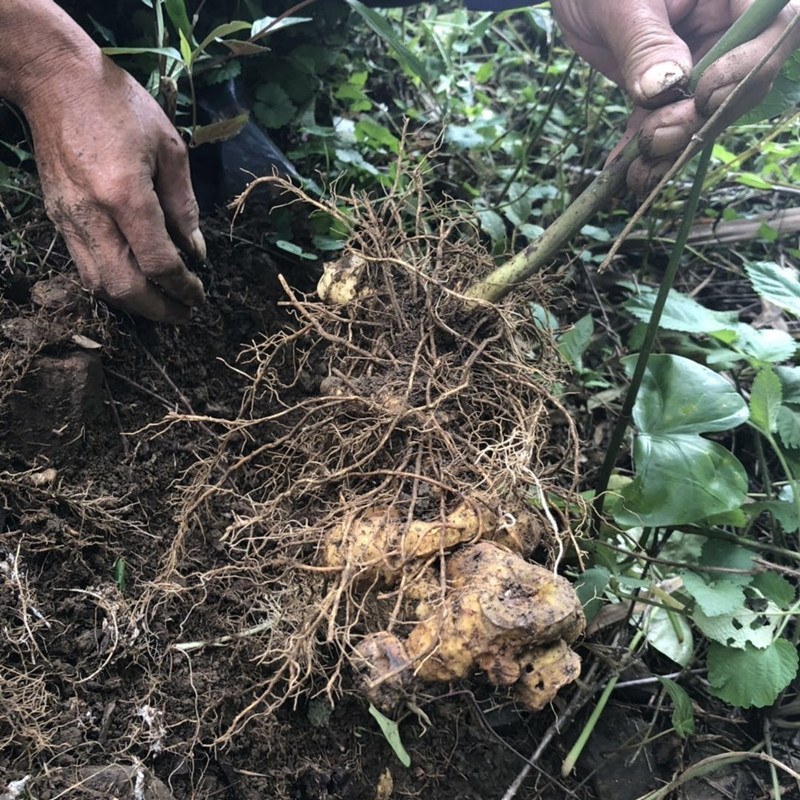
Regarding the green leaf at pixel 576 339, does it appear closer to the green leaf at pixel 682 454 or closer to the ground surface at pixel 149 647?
the green leaf at pixel 682 454

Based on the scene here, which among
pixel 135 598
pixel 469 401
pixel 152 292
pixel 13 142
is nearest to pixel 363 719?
pixel 135 598

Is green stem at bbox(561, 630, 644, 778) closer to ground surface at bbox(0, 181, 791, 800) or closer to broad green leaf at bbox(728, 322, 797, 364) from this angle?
ground surface at bbox(0, 181, 791, 800)

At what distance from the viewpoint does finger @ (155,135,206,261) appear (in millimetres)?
979

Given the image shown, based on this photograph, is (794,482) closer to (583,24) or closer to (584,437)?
(584,437)

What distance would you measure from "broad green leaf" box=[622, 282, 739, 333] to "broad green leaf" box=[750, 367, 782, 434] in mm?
139

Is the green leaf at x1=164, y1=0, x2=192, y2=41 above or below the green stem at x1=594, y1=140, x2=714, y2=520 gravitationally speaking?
above

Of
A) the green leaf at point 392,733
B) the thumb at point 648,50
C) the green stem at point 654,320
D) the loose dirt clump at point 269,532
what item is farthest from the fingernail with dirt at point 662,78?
the green leaf at point 392,733

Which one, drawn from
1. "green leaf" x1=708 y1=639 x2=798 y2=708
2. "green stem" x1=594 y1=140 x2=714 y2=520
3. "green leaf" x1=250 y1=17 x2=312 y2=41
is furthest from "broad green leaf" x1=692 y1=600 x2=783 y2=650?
"green leaf" x1=250 y1=17 x2=312 y2=41

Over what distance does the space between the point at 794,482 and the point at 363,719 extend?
78 centimetres

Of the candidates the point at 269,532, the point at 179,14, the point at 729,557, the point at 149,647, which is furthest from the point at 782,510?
the point at 179,14

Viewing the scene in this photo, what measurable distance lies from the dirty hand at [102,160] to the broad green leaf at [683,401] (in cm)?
77

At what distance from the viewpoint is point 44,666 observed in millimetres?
866

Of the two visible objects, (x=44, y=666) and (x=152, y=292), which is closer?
(x=44, y=666)

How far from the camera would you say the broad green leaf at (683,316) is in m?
1.22
